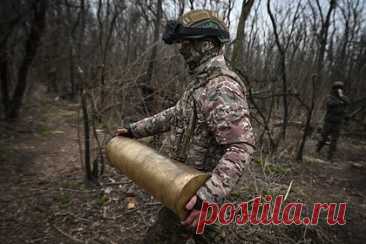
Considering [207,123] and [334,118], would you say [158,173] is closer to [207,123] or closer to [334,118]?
[207,123]

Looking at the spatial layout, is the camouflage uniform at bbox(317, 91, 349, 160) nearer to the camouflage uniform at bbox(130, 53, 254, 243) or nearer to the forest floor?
the forest floor

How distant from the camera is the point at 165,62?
5.23m

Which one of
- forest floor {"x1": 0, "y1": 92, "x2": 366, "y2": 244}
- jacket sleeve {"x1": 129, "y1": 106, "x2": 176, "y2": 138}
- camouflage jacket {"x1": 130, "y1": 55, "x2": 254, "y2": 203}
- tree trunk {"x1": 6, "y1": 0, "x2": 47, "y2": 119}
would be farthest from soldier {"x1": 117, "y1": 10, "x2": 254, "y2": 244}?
tree trunk {"x1": 6, "y1": 0, "x2": 47, "y2": 119}

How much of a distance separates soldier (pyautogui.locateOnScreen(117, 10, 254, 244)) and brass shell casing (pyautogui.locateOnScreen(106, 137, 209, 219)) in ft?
0.19

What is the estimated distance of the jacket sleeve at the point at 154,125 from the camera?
8.47 ft

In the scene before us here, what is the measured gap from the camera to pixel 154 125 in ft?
8.54

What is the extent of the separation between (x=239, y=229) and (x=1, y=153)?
4.39 meters

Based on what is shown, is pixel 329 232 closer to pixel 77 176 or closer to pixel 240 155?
pixel 240 155

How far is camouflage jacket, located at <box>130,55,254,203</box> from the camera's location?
176 cm

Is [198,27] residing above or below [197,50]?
above

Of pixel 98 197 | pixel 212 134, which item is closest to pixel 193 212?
pixel 212 134

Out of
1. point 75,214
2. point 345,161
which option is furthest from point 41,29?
point 345,161

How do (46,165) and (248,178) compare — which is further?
(46,165)

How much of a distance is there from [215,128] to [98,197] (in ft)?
9.31
